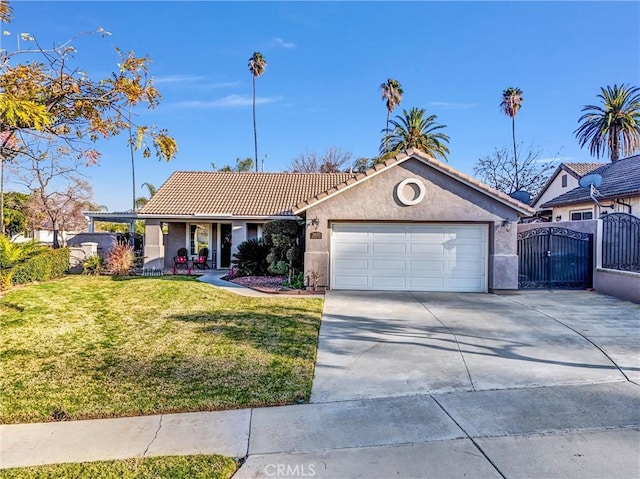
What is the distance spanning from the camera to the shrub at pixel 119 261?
55.9 ft

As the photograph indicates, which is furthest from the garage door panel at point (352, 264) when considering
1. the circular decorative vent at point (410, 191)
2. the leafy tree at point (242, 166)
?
the leafy tree at point (242, 166)

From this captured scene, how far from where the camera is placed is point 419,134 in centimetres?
3381

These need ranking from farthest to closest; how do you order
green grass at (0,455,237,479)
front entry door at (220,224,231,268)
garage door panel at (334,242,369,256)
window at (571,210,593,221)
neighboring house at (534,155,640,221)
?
front entry door at (220,224,231,268)
window at (571,210,593,221)
neighboring house at (534,155,640,221)
garage door panel at (334,242,369,256)
green grass at (0,455,237,479)

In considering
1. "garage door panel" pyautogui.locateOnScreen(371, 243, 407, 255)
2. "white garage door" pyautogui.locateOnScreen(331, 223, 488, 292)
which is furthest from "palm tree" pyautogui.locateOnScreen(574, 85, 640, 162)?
"garage door panel" pyautogui.locateOnScreen(371, 243, 407, 255)

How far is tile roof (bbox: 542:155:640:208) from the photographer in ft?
54.9

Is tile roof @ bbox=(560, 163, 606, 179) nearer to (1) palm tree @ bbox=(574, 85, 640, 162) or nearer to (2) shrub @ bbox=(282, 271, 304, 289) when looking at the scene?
(1) palm tree @ bbox=(574, 85, 640, 162)

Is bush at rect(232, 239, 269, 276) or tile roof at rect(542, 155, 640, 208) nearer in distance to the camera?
tile roof at rect(542, 155, 640, 208)

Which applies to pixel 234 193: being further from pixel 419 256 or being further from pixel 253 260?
pixel 419 256

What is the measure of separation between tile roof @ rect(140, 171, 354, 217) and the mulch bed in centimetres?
452

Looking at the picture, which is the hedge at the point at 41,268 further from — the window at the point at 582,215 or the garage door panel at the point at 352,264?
the window at the point at 582,215

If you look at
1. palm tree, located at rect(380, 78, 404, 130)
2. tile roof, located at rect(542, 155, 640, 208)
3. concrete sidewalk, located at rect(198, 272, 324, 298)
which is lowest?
concrete sidewalk, located at rect(198, 272, 324, 298)

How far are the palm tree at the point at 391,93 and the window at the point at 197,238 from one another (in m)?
25.5

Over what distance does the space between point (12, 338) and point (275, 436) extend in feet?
20.6

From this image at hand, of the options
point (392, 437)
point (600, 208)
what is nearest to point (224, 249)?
point (600, 208)
